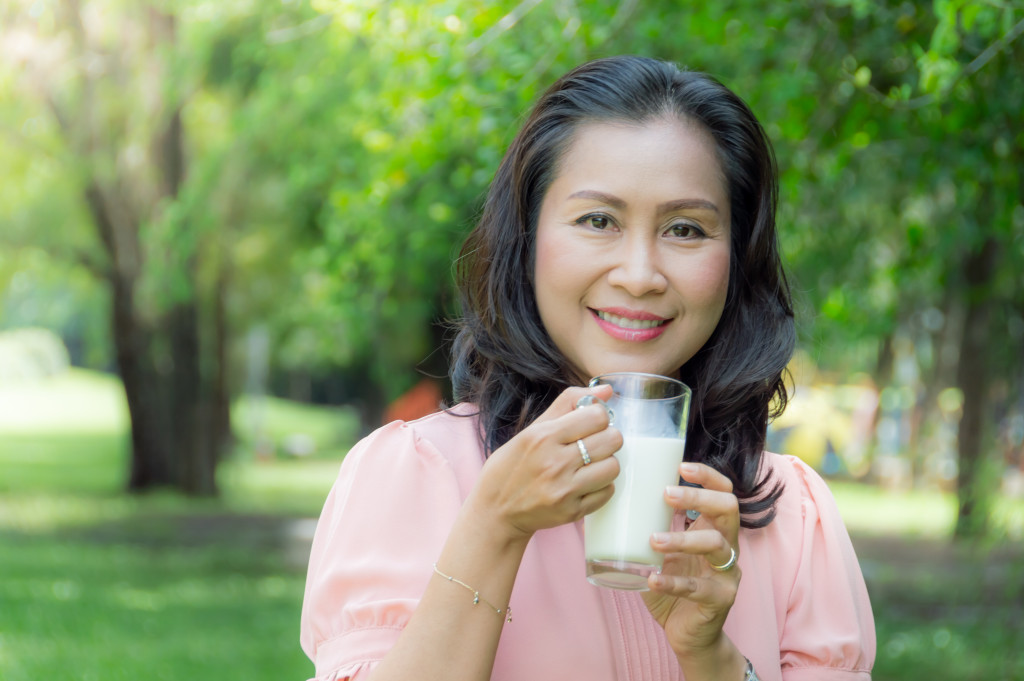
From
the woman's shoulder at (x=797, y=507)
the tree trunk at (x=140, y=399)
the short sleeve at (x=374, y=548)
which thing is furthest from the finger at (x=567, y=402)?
the tree trunk at (x=140, y=399)

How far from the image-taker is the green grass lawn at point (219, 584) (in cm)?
681

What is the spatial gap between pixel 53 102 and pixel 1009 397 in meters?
11.6

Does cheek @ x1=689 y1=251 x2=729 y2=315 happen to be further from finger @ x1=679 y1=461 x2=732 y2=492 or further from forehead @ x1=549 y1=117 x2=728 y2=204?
finger @ x1=679 y1=461 x2=732 y2=492

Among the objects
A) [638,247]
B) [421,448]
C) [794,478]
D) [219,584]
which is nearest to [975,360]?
[219,584]

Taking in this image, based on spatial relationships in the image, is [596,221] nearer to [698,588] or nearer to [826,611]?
[698,588]

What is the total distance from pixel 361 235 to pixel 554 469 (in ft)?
24.1

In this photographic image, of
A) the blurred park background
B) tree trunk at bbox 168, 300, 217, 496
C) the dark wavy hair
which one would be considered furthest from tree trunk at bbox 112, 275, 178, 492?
the dark wavy hair

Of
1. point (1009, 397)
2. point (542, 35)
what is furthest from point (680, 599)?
point (1009, 397)

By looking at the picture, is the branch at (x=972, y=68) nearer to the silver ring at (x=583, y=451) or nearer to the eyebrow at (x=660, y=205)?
the eyebrow at (x=660, y=205)

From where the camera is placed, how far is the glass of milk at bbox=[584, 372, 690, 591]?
1686 millimetres

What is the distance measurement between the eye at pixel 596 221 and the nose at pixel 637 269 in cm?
5

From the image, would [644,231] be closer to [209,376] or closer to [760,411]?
[760,411]

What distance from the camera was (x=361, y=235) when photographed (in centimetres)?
877

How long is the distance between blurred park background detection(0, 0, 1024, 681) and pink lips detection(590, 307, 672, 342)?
76 cm
